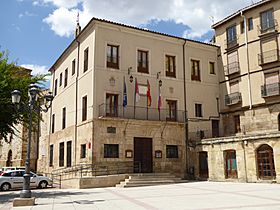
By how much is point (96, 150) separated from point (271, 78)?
1230 centimetres

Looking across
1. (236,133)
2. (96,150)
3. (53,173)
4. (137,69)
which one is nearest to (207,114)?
(236,133)

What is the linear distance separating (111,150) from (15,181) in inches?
229

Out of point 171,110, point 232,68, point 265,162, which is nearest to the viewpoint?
point 265,162

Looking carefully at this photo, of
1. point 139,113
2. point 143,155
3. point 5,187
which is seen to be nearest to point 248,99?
point 139,113

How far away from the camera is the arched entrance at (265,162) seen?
1644 cm

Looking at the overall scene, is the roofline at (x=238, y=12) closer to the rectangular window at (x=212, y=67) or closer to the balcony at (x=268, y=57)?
the rectangular window at (x=212, y=67)

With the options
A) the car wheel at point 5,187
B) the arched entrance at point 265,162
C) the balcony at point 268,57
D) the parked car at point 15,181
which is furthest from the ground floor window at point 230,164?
the car wheel at point 5,187

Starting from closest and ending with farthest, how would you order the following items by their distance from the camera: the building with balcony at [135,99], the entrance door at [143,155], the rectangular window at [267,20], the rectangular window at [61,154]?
the building with balcony at [135,99] → the entrance door at [143,155] → the rectangular window at [267,20] → the rectangular window at [61,154]

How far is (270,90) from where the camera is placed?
20.0 metres

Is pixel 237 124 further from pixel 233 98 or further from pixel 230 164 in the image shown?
pixel 230 164

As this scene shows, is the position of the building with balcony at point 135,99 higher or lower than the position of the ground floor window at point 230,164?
higher

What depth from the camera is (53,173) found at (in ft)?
77.9

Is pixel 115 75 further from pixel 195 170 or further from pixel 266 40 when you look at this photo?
pixel 266 40

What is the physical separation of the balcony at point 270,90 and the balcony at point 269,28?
12.0 ft
